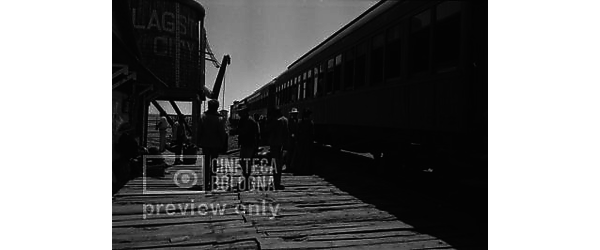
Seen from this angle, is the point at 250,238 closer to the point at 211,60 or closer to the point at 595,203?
the point at 595,203

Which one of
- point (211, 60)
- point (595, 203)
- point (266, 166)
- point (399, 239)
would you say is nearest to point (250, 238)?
point (399, 239)

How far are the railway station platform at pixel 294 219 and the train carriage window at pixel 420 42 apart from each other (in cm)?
232

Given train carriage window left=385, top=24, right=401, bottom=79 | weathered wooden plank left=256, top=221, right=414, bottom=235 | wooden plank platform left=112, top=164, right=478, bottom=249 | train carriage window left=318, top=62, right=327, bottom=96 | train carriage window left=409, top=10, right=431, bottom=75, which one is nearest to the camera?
wooden plank platform left=112, top=164, right=478, bottom=249

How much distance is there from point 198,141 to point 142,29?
1432 centimetres

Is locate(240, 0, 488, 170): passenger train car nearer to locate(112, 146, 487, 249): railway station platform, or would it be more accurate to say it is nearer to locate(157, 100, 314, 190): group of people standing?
locate(112, 146, 487, 249): railway station platform

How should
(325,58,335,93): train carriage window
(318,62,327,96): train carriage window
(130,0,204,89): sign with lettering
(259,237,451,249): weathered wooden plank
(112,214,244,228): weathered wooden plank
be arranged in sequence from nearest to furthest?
(259,237,451,249): weathered wooden plank → (112,214,244,228): weathered wooden plank → (325,58,335,93): train carriage window → (318,62,327,96): train carriage window → (130,0,204,89): sign with lettering

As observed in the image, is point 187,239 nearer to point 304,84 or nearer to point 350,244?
point 350,244

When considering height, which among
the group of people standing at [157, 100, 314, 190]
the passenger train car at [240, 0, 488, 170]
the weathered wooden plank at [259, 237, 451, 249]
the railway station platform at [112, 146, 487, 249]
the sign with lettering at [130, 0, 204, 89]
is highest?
the sign with lettering at [130, 0, 204, 89]

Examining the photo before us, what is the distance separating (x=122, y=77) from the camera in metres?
8.62

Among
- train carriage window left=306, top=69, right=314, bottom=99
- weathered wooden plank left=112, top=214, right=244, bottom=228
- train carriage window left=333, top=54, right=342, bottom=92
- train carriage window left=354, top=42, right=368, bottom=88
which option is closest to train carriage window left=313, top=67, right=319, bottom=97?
train carriage window left=306, top=69, right=314, bottom=99

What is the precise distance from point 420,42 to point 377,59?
5.38 ft

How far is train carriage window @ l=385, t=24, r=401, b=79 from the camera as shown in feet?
23.2

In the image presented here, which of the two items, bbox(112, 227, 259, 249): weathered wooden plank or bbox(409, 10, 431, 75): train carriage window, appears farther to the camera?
bbox(409, 10, 431, 75): train carriage window

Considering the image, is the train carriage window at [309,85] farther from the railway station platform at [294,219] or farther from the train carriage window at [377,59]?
the railway station platform at [294,219]
